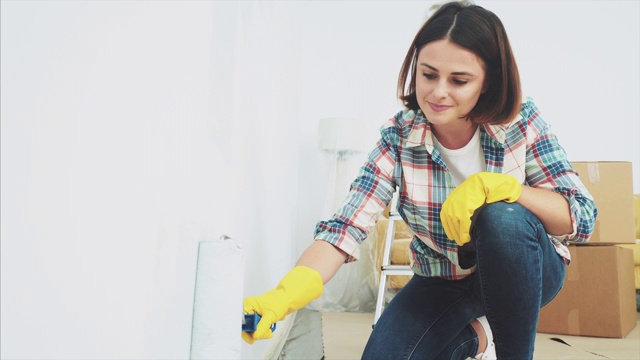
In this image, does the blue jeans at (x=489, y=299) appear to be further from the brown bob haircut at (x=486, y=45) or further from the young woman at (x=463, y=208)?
the brown bob haircut at (x=486, y=45)

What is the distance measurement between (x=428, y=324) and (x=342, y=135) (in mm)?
2452

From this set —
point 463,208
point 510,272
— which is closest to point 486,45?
point 463,208

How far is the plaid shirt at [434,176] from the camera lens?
46.0 inches

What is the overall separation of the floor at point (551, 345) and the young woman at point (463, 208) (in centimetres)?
84

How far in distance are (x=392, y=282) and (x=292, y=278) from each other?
250 centimetres

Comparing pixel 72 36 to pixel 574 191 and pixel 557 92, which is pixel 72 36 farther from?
pixel 557 92

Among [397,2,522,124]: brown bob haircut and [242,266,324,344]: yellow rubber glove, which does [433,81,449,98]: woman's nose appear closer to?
[397,2,522,124]: brown bob haircut

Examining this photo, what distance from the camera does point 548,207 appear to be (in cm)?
112

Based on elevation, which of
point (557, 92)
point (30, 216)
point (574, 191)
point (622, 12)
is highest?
point (622, 12)

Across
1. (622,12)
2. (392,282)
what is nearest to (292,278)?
(392,282)

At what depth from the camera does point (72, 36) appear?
384mm

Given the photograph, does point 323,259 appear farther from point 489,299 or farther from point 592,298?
point 592,298

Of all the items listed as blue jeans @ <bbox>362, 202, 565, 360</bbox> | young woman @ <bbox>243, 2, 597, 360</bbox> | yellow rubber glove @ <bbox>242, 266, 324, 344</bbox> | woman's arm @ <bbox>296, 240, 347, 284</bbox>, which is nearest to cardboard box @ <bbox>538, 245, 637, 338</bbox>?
young woman @ <bbox>243, 2, 597, 360</bbox>

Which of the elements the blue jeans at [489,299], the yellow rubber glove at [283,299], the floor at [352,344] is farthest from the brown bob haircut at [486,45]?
the floor at [352,344]
